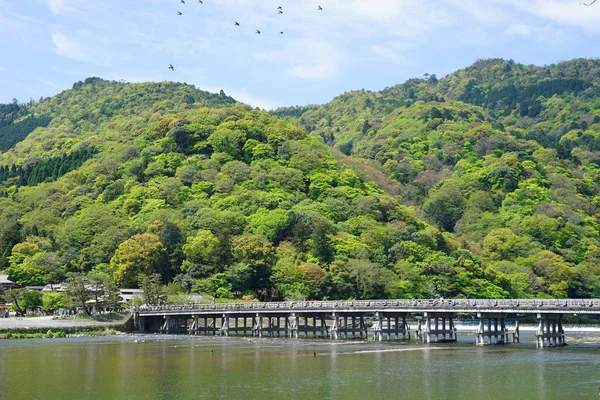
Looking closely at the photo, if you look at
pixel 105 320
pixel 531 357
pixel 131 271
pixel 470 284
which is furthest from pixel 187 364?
pixel 470 284

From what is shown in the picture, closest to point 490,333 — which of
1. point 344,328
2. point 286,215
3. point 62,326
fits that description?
point 344,328

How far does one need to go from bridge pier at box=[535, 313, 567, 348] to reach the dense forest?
34405mm

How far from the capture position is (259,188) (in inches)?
5207

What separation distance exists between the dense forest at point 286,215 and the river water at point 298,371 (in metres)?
33.0

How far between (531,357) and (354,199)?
75284 millimetres

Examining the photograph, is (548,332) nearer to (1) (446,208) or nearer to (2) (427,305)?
(2) (427,305)

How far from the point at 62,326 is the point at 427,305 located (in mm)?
38149

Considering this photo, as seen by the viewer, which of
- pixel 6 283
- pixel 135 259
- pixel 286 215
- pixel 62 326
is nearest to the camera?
pixel 62 326

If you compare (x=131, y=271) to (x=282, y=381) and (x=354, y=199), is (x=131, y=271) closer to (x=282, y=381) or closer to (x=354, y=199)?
(x=354, y=199)

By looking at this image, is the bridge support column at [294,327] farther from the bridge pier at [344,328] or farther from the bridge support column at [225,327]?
the bridge support column at [225,327]

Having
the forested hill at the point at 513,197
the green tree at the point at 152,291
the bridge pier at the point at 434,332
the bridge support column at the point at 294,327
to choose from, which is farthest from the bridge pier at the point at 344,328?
the forested hill at the point at 513,197

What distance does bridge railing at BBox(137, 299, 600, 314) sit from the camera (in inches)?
2418

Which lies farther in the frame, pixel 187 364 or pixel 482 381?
pixel 187 364

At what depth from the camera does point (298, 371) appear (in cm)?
4972
